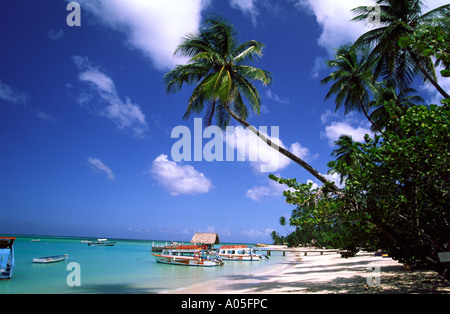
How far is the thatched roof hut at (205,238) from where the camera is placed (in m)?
42.2

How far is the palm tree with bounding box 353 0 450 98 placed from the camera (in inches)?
419

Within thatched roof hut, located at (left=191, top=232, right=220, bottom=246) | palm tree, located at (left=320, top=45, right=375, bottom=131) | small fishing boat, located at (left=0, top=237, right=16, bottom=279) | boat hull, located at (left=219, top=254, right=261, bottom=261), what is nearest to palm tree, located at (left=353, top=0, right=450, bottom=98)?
palm tree, located at (left=320, top=45, right=375, bottom=131)

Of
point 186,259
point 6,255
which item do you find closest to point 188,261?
point 186,259

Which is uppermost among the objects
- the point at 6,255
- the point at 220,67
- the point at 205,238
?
the point at 220,67

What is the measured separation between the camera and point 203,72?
12430 millimetres

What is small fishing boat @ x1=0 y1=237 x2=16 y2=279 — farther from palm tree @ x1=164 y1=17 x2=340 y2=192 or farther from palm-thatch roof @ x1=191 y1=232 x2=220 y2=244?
palm-thatch roof @ x1=191 y1=232 x2=220 y2=244

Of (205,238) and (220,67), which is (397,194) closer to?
(220,67)

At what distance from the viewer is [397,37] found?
10.9m

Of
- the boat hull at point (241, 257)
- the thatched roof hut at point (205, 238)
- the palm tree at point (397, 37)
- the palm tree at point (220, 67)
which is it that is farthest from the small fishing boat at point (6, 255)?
the thatched roof hut at point (205, 238)

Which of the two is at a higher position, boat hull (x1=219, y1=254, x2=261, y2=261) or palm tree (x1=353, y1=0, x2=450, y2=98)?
palm tree (x1=353, y1=0, x2=450, y2=98)

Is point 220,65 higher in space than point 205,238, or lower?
higher

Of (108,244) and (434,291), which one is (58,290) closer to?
(434,291)
